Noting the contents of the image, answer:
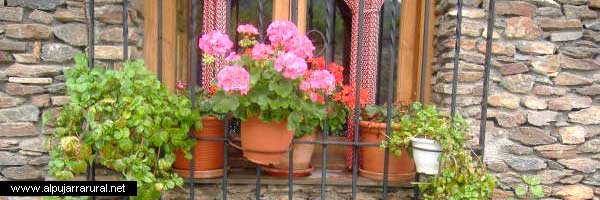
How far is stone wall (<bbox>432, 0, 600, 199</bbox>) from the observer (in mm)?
2252

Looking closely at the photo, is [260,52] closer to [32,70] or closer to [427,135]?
[427,135]

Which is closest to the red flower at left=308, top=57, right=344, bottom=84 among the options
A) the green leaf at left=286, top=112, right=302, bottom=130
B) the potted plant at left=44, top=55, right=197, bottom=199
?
the green leaf at left=286, top=112, right=302, bottom=130

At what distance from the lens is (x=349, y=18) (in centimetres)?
Result: 294

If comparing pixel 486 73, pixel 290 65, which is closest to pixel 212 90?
pixel 290 65

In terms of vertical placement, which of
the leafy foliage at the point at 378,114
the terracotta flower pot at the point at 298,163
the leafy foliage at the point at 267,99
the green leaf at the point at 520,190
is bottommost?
the green leaf at the point at 520,190

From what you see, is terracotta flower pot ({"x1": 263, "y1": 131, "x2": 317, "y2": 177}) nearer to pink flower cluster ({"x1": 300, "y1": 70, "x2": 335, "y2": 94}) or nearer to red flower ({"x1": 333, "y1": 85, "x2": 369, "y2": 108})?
red flower ({"x1": 333, "y1": 85, "x2": 369, "y2": 108})

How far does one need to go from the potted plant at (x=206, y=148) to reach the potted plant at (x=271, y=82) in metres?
0.35

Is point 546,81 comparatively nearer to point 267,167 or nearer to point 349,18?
point 349,18

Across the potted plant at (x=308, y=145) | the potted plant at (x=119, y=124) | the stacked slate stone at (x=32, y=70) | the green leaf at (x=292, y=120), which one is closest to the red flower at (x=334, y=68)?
the potted plant at (x=308, y=145)

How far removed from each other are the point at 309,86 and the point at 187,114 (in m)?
0.58

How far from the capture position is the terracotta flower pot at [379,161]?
228cm

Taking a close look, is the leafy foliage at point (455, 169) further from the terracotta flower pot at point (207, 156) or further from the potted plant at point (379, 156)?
the terracotta flower pot at point (207, 156)

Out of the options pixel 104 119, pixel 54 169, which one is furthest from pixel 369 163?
pixel 54 169

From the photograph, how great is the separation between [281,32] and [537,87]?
Result: 144cm
